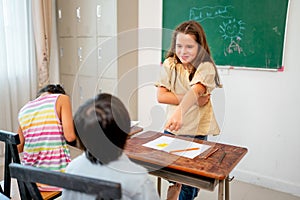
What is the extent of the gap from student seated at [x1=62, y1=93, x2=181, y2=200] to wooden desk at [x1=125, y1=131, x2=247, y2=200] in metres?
0.32

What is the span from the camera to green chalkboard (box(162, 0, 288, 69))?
222cm

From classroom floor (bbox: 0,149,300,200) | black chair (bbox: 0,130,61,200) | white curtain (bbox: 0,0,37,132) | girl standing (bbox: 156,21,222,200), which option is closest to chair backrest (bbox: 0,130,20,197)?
black chair (bbox: 0,130,61,200)

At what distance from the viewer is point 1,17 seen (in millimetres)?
2727

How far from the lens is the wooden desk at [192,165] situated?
1.15 m

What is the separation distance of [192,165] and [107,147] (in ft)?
1.50

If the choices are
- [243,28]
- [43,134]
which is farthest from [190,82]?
[243,28]

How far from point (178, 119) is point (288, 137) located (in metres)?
1.44

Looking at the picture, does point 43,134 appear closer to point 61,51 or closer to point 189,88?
point 189,88

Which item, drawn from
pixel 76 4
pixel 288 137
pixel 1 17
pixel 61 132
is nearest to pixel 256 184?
pixel 288 137

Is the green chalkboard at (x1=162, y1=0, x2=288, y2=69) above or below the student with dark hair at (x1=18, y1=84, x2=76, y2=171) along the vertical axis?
above

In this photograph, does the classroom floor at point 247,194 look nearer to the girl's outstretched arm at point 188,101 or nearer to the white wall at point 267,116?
the white wall at point 267,116

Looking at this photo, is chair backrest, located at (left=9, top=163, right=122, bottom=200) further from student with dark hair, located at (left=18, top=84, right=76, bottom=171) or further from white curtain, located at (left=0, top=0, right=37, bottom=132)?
white curtain, located at (left=0, top=0, right=37, bottom=132)

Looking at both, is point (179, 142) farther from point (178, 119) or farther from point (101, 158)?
point (101, 158)

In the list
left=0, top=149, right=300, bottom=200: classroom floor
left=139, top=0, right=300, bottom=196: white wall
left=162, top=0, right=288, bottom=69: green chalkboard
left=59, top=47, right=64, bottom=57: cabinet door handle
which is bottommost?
left=0, top=149, right=300, bottom=200: classroom floor
